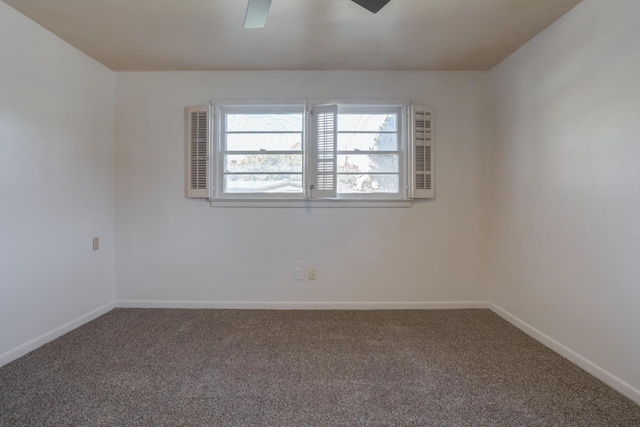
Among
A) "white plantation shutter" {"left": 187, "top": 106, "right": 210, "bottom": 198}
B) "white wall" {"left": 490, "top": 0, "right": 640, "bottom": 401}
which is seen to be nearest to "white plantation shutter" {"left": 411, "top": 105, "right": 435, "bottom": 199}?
"white wall" {"left": 490, "top": 0, "right": 640, "bottom": 401}

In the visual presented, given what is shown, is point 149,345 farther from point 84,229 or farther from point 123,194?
point 123,194

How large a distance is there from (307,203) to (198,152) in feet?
4.04

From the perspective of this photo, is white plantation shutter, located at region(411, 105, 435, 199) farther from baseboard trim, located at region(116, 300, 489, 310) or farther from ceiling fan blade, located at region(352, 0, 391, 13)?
ceiling fan blade, located at region(352, 0, 391, 13)

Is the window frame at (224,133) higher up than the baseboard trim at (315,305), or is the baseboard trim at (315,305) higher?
the window frame at (224,133)

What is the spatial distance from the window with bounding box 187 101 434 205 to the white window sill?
33 millimetres

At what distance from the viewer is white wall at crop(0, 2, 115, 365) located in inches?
80.4

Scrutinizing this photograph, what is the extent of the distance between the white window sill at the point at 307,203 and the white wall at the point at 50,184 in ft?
3.75

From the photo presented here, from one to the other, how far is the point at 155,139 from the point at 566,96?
362 cm

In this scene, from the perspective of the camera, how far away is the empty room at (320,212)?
1.71m

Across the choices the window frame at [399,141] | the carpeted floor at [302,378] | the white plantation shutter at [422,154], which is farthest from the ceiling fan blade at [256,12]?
the carpeted floor at [302,378]

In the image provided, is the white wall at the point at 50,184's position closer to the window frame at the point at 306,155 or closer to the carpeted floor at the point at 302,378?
the carpeted floor at the point at 302,378

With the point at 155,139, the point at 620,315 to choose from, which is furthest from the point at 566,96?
the point at 155,139

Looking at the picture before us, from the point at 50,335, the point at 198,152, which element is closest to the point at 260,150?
the point at 198,152

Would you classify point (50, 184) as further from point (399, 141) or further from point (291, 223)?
point (399, 141)
